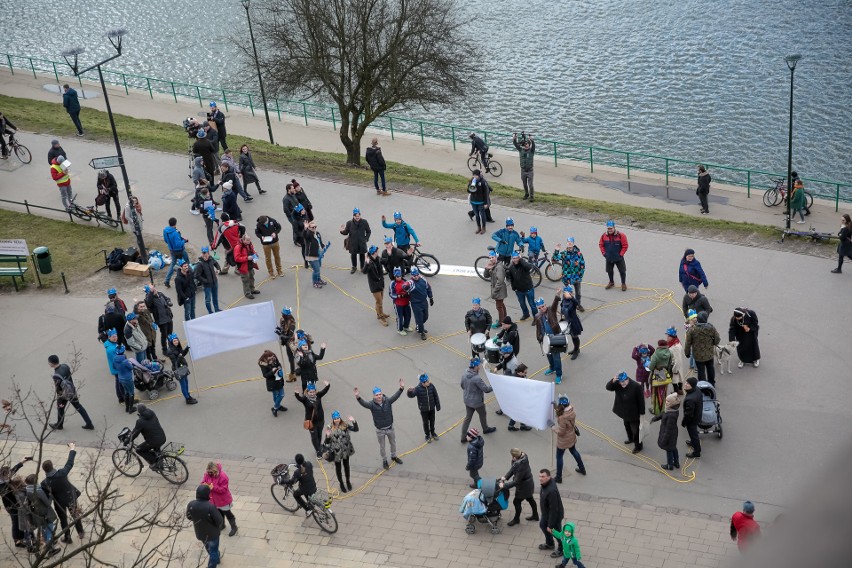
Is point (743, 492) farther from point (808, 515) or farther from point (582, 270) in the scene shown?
point (808, 515)

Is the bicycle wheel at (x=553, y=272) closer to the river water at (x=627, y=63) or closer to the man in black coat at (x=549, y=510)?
the man in black coat at (x=549, y=510)

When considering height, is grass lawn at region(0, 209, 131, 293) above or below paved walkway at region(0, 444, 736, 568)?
above

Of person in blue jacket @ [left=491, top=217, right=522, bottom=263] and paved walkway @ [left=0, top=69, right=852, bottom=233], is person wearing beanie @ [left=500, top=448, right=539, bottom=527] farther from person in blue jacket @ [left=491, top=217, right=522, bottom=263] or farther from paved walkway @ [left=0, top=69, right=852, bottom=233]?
paved walkway @ [left=0, top=69, right=852, bottom=233]

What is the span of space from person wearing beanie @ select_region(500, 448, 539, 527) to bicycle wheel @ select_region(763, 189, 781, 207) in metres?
21.8

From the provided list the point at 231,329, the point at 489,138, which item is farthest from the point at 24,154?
the point at 489,138

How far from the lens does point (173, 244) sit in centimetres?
2445

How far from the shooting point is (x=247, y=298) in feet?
79.3

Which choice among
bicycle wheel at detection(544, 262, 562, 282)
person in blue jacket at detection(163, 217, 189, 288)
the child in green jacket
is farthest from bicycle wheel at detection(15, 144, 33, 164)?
the child in green jacket

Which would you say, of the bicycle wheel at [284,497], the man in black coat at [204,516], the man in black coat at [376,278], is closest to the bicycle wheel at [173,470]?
Answer: the bicycle wheel at [284,497]

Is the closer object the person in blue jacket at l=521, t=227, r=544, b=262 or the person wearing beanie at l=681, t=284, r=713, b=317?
the person wearing beanie at l=681, t=284, r=713, b=317

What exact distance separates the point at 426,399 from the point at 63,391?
7.04 meters

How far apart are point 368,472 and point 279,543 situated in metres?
2.25

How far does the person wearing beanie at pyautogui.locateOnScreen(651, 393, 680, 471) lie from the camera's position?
16562 mm

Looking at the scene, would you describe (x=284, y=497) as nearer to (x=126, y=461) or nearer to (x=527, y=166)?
(x=126, y=461)
